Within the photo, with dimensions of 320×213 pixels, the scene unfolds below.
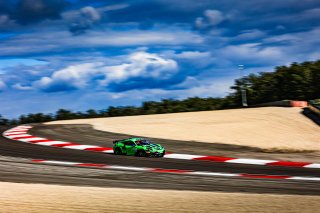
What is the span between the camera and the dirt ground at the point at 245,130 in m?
23.8

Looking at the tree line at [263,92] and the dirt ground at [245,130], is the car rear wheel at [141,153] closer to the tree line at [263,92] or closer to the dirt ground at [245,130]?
the dirt ground at [245,130]

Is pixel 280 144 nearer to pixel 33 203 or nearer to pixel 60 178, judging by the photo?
pixel 60 178

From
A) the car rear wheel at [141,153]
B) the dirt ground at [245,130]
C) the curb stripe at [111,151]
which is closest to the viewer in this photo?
the curb stripe at [111,151]

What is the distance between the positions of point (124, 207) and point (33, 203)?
1.51m

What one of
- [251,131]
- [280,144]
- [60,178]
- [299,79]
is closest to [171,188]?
[60,178]

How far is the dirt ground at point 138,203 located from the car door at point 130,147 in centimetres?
965

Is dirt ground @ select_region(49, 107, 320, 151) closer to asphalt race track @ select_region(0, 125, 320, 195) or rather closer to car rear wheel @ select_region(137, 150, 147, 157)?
asphalt race track @ select_region(0, 125, 320, 195)

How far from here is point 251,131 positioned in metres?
26.6

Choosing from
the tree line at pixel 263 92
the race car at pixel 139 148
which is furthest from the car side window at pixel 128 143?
the tree line at pixel 263 92

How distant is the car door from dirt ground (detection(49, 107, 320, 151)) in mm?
4879

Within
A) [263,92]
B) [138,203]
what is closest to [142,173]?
[138,203]

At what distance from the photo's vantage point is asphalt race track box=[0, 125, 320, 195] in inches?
503

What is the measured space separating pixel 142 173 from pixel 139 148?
4.48m

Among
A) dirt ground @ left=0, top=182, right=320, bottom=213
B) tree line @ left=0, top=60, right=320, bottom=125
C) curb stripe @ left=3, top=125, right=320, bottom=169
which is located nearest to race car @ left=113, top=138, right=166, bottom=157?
curb stripe @ left=3, top=125, right=320, bottom=169
